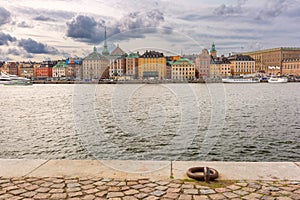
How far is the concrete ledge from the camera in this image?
164 inches

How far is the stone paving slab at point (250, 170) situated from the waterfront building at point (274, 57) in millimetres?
128277

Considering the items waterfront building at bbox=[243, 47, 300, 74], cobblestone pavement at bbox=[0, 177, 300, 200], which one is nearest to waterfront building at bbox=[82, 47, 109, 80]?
cobblestone pavement at bbox=[0, 177, 300, 200]

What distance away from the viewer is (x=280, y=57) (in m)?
127

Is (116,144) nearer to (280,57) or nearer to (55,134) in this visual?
(55,134)

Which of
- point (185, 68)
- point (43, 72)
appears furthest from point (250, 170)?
point (43, 72)

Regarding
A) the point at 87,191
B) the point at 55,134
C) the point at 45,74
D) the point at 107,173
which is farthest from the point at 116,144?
the point at 45,74

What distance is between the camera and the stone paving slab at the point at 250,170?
4090mm

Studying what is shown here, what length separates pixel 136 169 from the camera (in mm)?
4406

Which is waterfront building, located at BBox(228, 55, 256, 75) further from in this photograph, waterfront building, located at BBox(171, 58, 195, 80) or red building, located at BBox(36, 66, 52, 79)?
waterfront building, located at BBox(171, 58, 195, 80)

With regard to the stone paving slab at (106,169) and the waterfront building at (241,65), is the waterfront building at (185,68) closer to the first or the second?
the stone paving slab at (106,169)

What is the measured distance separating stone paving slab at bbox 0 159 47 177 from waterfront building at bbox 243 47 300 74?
5093 inches

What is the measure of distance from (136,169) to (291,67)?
12939 cm

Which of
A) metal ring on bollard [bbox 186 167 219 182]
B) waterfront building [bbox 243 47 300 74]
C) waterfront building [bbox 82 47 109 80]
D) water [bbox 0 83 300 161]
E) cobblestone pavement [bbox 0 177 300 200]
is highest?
waterfront building [bbox 243 47 300 74]

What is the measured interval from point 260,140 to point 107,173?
7001mm
